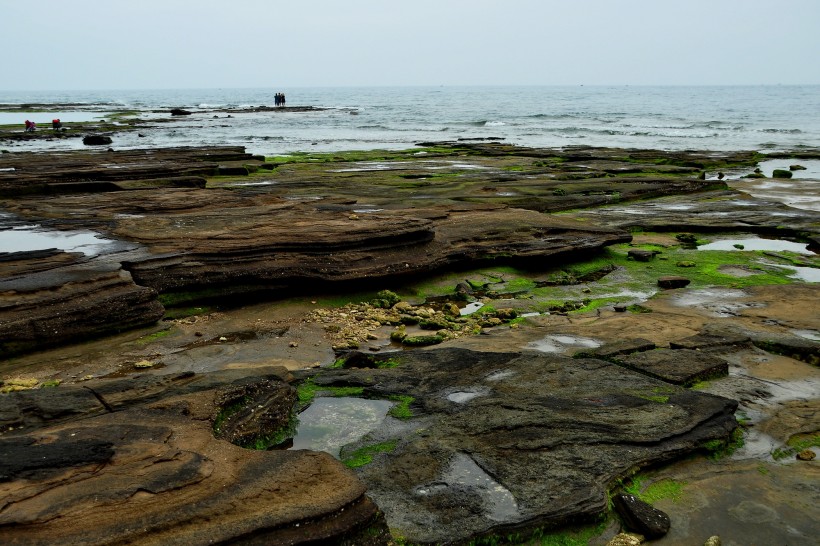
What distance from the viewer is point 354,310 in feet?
37.0

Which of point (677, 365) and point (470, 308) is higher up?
point (677, 365)

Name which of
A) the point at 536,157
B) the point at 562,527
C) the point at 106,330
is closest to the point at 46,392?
the point at 106,330

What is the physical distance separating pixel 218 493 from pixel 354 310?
6.72m

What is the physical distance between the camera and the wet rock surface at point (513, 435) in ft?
17.0

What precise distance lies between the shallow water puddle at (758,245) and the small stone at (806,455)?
1043cm

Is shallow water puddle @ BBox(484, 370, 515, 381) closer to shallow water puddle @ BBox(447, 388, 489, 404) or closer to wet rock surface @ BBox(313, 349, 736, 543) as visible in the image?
wet rock surface @ BBox(313, 349, 736, 543)

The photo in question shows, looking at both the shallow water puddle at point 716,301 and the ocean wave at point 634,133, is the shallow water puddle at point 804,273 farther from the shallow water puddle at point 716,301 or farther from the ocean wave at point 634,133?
the ocean wave at point 634,133

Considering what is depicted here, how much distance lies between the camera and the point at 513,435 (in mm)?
6250

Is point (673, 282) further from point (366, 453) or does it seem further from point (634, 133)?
point (634, 133)

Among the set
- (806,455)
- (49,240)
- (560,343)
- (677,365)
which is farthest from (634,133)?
(806,455)

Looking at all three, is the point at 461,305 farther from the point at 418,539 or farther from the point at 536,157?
the point at 536,157

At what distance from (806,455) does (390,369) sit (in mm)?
4263

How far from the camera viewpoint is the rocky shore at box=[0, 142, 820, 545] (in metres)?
4.82

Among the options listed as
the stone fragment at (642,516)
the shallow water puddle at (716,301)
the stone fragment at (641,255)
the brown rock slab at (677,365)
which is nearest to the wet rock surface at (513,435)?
the stone fragment at (642,516)
